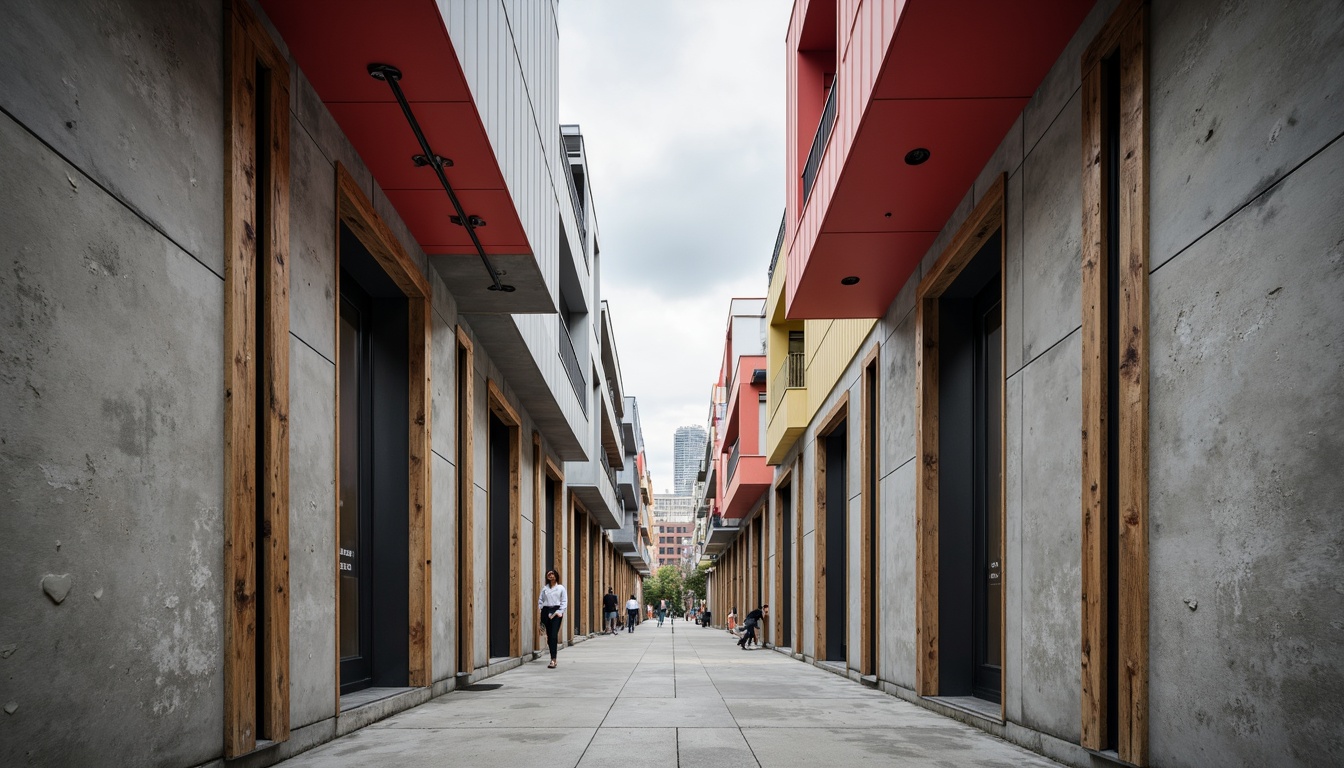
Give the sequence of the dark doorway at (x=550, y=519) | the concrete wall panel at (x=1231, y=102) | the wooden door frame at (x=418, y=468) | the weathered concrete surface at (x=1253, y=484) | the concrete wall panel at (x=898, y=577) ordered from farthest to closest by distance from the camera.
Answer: the dark doorway at (x=550, y=519), the concrete wall panel at (x=898, y=577), the wooden door frame at (x=418, y=468), the concrete wall panel at (x=1231, y=102), the weathered concrete surface at (x=1253, y=484)

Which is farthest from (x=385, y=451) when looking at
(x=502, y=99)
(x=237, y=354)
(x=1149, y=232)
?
(x=1149, y=232)

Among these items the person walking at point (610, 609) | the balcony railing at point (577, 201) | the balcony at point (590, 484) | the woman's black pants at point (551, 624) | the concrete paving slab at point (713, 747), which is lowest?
the person walking at point (610, 609)

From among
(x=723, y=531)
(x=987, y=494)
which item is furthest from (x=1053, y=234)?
(x=723, y=531)

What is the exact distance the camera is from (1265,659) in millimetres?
3883

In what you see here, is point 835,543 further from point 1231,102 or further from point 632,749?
point 1231,102

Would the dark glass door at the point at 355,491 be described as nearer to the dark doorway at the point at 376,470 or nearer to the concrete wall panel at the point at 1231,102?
the dark doorway at the point at 376,470

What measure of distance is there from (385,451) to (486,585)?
14.0ft

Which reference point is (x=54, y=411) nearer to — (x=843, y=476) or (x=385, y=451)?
(x=385, y=451)

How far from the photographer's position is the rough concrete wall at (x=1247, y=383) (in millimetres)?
3580

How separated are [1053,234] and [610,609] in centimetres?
2888

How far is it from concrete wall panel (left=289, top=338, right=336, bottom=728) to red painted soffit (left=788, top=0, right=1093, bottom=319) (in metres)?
4.40

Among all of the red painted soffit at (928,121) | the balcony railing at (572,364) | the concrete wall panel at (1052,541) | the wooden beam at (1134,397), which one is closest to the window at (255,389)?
the red painted soffit at (928,121)

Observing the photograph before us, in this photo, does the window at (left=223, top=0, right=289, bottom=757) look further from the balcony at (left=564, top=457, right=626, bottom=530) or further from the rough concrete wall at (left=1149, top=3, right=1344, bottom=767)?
the balcony at (left=564, top=457, right=626, bottom=530)

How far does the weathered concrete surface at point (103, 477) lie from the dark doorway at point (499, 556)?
11119 mm
